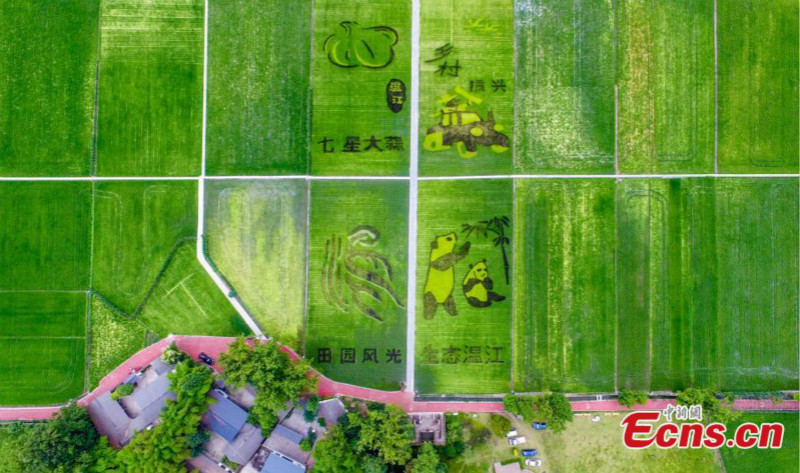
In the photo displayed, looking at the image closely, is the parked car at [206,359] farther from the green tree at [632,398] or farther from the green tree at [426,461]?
the green tree at [632,398]

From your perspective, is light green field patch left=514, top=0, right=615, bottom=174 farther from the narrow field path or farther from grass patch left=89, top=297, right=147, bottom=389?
grass patch left=89, top=297, right=147, bottom=389

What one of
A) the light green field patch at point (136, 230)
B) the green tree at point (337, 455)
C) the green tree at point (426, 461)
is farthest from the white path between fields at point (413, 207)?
the light green field patch at point (136, 230)

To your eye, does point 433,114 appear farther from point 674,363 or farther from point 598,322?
point 674,363

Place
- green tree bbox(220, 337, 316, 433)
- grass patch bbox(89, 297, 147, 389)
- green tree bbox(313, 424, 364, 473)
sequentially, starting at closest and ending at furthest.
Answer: green tree bbox(313, 424, 364, 473) → green tree bbox(220, 337, 316, 433) → grass patch bbox(89, 297, 147, 389)

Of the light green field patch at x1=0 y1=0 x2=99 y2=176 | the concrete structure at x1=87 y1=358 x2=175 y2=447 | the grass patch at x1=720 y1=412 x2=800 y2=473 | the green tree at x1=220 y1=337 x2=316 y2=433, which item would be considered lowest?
the grass patch at x1=720 y1=412 x2=800 y2=473

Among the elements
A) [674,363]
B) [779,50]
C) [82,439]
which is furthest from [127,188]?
[779,50]

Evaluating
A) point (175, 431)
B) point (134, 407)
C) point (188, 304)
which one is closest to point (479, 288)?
point (188, 304)


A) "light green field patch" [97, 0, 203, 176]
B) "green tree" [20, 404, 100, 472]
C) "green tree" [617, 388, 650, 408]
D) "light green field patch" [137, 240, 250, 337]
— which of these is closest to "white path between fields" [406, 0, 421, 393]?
"light green field patch" [137, 240, 250, 337]
